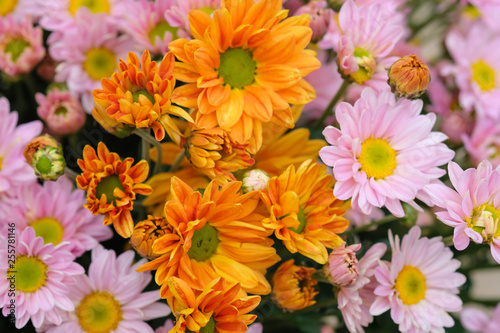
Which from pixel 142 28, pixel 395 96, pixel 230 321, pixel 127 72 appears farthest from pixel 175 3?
pixel 230 321

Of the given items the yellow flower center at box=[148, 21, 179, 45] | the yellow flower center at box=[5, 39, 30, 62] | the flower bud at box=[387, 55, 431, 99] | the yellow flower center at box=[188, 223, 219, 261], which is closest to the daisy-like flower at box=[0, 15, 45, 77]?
the yellow flower center at box=[5, 39, 30, 62]

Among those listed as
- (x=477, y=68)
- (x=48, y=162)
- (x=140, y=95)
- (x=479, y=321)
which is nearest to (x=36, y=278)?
(x=48, y=162)

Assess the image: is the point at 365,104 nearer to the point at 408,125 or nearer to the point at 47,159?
the point at 408,125

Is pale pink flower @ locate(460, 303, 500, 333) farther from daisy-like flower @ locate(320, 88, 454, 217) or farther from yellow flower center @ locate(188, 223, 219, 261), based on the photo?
yellow flower center @ locate(188, 223, 219, 261)

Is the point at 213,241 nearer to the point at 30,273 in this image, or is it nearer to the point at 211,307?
the point at 211,307

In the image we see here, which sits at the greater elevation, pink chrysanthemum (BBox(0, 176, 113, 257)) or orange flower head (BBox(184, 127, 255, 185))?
orange flower head (BBox(184, 127, 255, 185))
